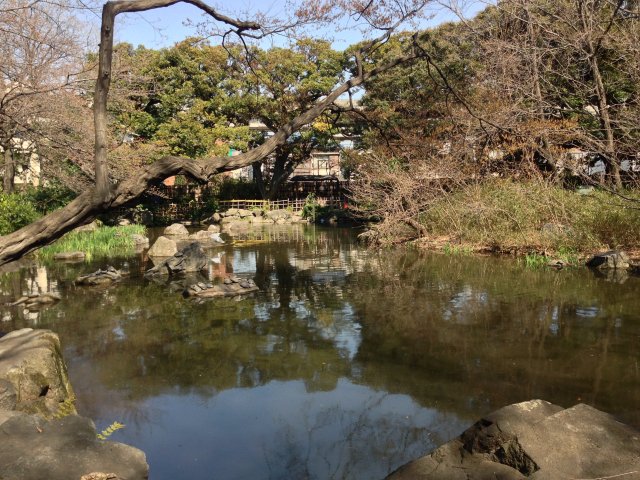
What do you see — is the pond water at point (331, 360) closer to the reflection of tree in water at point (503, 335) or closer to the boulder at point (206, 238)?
the reflection of tree in water at point (503, 335)

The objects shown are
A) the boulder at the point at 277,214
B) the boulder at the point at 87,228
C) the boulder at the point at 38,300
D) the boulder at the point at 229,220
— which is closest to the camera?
the boulder at the point at 38,300

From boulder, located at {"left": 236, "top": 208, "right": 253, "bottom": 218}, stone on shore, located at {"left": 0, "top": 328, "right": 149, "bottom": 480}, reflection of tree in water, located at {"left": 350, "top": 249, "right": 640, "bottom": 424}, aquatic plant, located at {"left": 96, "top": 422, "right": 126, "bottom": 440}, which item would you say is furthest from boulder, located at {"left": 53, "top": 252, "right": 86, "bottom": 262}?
boulder, located at {"left": 236, "top": 208, "right": 253, "bottom": 218}

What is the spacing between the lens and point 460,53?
1922cm

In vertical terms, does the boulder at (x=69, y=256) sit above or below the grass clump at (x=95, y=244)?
below

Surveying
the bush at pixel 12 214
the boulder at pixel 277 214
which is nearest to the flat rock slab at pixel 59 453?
the bush at pixel 12 214

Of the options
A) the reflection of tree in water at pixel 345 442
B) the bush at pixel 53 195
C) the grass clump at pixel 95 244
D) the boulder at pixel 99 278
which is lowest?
the reflection of tree in water at pixel 345 442

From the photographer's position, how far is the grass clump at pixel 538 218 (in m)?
12.3

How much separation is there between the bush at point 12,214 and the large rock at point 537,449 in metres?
13.2

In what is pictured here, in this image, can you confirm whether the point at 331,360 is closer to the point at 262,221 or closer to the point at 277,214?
the point at 262,221

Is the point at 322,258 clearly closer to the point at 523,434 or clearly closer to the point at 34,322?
the point at 34,322

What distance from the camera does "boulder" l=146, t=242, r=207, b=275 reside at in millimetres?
12227

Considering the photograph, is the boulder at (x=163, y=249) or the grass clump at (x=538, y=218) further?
the boulder at (x=163, y=249)

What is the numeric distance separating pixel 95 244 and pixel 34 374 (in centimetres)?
1162

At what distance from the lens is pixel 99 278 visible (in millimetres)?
11242
